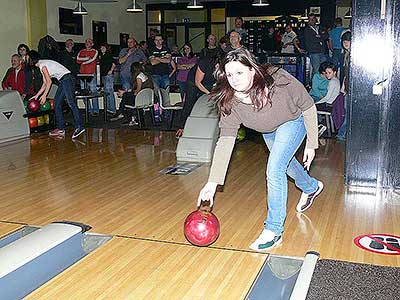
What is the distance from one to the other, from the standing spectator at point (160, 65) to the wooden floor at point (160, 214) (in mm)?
2522

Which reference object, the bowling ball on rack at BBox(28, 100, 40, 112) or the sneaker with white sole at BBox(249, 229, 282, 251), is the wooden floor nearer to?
the sneaker with white sole at BBox(249, 229, 282, 251)

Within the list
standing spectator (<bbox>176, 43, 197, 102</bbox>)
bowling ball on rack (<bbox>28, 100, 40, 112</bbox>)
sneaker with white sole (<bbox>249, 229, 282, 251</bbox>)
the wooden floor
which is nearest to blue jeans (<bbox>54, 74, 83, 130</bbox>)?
bowling ball on rack (<bbox>28, 100, 40, 112</bbox>)

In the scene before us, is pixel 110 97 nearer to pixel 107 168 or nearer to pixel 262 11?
pixel 107 168

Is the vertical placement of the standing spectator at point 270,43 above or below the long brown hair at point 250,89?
above

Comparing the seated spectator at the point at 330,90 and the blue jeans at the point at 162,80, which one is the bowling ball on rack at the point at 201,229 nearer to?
the seated spectator at the point at 330,90

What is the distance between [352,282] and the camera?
2.25 meters

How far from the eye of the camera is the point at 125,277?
240cm

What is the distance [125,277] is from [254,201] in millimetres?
1411

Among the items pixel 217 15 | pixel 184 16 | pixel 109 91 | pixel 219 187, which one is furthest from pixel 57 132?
pixel 184 16

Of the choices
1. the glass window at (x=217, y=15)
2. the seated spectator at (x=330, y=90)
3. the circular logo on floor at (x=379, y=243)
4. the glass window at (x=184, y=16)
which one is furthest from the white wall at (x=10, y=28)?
the circular logo on floor at (x=379, y=243)

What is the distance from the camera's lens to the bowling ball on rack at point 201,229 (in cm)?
250

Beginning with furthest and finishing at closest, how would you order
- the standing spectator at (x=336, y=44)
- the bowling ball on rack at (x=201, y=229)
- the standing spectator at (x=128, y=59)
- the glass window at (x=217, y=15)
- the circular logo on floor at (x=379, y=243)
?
1. the glass window at (x=217, y=15)
2. the standing spectator at (x=128, y=59)
3. the standing spectator at (x=336, y=44)
4. the circular logo on floor at (x=379, y=243)
5. the bowling ball on rack at (x=201, y=229)

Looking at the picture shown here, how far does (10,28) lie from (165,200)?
245 inches

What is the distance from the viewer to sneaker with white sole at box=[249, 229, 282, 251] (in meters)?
2.70
